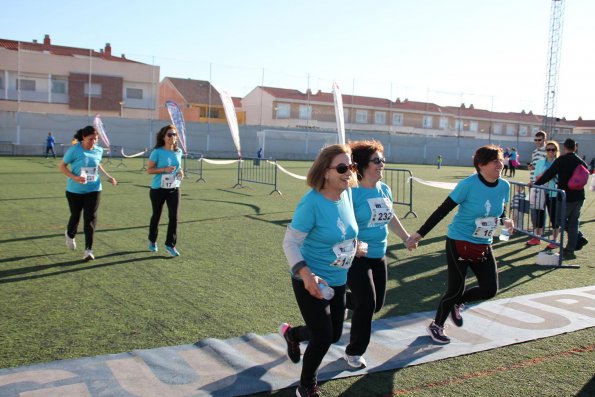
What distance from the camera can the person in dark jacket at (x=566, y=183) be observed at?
9820 millimetres

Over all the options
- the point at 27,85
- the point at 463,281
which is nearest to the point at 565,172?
the point at 463,281

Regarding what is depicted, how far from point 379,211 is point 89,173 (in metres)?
4.99

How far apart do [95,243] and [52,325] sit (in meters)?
4.24

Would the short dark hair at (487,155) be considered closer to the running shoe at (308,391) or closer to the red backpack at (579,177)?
the running shoe at (308,391)

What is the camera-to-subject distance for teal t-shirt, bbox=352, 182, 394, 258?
15.4 feet

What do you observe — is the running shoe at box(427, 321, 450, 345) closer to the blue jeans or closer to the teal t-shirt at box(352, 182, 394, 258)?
the teal t-shirt at box(352, 182, 394, 258)

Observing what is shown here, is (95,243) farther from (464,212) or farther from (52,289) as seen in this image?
(464,212)

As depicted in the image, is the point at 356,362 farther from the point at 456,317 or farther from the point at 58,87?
the point at 58,87

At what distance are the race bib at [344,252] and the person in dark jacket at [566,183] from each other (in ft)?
22.9

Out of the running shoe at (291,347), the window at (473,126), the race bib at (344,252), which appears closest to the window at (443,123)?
the window at (473,126)

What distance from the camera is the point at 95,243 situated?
949cm

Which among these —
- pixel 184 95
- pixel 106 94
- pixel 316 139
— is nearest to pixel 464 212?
pixel 316 139

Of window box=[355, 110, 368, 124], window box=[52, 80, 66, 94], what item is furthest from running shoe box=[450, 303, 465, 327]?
window box=[355, 110, 368, 124]

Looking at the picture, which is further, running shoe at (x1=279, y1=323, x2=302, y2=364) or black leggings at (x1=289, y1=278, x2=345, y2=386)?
running shoe at (x1=279, y1=323, x2=302, y2=364)
